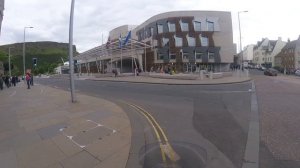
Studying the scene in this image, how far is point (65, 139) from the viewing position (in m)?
7.62

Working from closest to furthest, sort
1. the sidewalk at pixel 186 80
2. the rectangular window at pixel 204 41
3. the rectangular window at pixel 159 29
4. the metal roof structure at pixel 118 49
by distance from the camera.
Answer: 1. the sidewalk at pixel 186 80
2. the metal roof structure at pixel 118 49
3. the rectangular window at pixel 204 41
4. the rectangular window at pixel 159 29

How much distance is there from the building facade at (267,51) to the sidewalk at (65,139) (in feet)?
353

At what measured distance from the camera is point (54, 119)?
1030cm

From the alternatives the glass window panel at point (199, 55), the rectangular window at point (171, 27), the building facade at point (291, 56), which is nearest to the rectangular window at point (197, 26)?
the rectangular window at point (171, 27)

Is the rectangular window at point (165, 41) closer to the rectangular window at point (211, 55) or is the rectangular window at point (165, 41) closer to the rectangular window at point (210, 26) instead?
the rectangular window at point (210, 26)

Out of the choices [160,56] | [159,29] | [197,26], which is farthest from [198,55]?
[159,29]

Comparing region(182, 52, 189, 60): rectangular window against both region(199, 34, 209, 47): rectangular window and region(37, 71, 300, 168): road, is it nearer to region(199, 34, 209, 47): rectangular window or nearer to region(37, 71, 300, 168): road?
region(199, 34, 209, 47): rectangular window

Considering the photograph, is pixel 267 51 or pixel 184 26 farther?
pixel 267 51

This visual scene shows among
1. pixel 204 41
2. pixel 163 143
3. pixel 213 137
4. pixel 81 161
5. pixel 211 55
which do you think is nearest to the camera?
pixel 81 161

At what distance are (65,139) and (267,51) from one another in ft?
382

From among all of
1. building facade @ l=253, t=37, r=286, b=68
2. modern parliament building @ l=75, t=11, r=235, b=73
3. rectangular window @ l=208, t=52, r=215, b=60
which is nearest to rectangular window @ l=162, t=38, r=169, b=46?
modern parliament building @ l=75, t=11, r=235, b=73

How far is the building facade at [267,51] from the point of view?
355 ft

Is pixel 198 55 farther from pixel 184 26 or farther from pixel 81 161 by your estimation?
pixel 81 161

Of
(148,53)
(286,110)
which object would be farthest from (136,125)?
(148,53)
